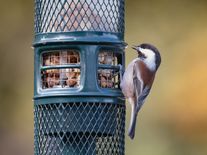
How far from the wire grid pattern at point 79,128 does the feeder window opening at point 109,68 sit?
14 centimetres

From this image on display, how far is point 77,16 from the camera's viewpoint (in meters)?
8.09

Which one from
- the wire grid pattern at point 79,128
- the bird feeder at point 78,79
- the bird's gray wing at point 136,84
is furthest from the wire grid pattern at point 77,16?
the wire grid pattern at point 79,128

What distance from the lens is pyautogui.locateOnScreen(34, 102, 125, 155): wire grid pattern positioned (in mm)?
8016

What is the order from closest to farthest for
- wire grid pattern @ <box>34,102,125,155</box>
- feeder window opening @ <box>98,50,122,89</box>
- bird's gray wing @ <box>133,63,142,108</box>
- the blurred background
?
1. wire grid pattern @ <box>34,102,125,155</box>
2. feeder window opening @ <box>98,50,122,89</box>
3. bird's gray wing @ <box>133,63,142,108</box>
4. the blurred background

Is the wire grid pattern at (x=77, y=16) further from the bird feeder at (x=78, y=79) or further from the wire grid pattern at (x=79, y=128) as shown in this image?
the wire grid pattern at (x=79, y=128)

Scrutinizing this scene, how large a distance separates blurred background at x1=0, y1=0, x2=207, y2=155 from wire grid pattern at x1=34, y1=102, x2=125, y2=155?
4127mm

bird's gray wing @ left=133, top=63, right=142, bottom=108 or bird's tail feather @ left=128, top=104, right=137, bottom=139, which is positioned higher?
bird's gray wing @ left=133, top=63, right=142, bottom=108

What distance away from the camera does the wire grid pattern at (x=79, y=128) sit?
8.02 m

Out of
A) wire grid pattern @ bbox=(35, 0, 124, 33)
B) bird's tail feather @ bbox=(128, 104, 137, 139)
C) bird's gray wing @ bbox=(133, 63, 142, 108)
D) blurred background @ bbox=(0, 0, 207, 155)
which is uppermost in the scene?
wire grid pattern @ bbox=(35, 0, 124, 33)

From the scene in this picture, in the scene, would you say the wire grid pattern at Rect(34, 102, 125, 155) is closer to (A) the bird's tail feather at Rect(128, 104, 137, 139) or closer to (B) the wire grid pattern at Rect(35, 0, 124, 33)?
(A) the bird's tail feather at Rect(128, 104, 137, 139)

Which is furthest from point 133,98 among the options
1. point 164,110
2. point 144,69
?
point 164,110

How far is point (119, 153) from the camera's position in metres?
8.17

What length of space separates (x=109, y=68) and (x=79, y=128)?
15.3 inches

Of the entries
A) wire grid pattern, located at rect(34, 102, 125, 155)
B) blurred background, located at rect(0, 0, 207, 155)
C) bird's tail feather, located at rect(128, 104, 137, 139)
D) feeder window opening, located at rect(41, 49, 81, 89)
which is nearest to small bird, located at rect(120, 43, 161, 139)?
bird's tail feather, located at rect(128, 104, 137, 139)
